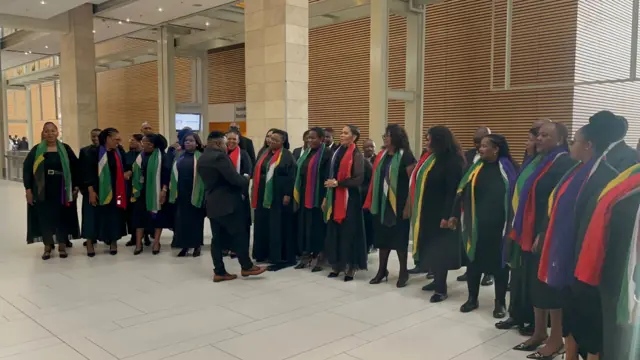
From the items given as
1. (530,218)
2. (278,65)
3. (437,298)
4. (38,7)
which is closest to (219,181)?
(437,298)

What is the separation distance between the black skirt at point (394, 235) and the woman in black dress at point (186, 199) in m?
2.22

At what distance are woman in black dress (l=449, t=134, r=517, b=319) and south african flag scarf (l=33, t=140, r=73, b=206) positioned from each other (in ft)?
14.1

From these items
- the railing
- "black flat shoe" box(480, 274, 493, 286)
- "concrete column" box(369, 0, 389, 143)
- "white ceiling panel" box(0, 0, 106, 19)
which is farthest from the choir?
the railing

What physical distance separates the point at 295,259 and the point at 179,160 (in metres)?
1.83

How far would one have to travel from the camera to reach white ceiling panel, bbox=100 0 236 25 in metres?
11.9

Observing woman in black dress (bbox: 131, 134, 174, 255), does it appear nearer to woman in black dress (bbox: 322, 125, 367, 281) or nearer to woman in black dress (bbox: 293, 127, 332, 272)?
woman in black dress (bbox: 293, 127, 332, 272)

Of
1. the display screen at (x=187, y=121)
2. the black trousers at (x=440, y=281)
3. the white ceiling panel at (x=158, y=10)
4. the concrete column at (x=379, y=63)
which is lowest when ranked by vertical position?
the black trousers at (x=440, y=281)

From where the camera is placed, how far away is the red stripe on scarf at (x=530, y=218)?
10.9 feet

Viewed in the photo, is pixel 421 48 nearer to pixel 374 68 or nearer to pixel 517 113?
pixel 374 68

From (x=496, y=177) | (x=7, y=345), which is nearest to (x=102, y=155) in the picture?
(x=7, y=345)

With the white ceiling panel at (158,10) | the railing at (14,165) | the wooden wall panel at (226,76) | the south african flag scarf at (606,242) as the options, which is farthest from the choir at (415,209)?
the railing at (14,165)

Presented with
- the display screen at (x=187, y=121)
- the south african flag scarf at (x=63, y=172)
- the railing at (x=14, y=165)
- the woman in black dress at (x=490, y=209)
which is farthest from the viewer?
the railing at (x=14, y=165)

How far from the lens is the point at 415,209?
14.8 ft

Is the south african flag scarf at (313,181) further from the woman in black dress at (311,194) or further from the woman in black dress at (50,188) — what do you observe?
the woman in black dress at (50,188)
